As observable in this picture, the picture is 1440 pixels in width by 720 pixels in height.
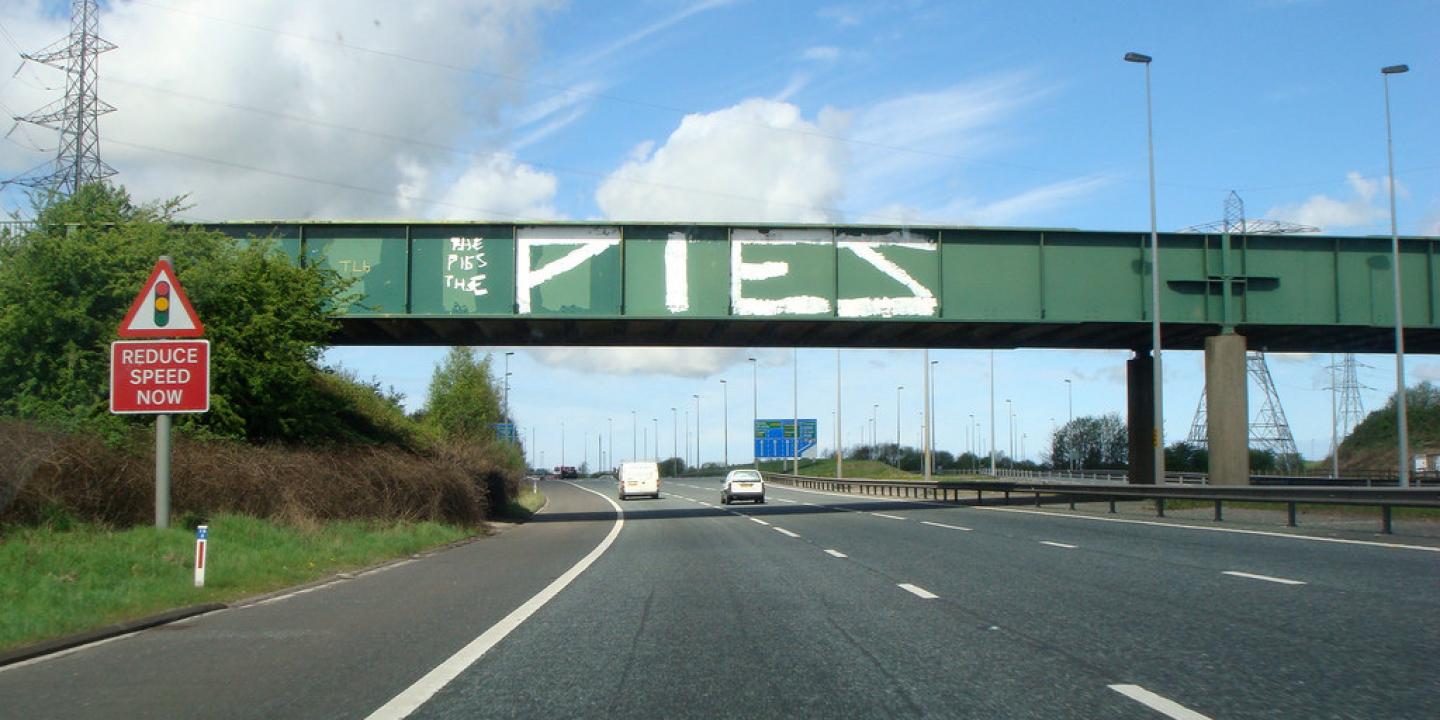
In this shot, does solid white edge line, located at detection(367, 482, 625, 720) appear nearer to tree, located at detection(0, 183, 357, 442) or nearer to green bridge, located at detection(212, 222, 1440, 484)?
tree, located at detection(0, 183, 357, 442)

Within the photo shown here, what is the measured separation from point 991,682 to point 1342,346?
38365 mm

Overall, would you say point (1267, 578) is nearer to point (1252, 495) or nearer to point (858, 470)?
point (1252, 495)

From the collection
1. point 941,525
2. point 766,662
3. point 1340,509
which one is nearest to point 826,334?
point 941,525

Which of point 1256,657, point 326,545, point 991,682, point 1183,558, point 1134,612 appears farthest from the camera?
point 326,545

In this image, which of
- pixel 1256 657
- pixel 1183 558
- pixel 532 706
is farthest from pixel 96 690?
pixel 1183 558

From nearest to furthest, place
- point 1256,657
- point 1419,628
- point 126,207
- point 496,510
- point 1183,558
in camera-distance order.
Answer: point 1256,657, point 1419,628, point 1183,558, point 126,207, point 496,510

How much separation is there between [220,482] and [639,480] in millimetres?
45600

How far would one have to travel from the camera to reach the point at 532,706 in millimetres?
7148

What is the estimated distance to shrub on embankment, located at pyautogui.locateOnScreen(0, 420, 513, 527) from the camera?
56.6 feet

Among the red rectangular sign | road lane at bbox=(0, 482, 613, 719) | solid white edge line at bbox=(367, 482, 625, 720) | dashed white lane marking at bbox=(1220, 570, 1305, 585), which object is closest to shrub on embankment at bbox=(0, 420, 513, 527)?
the red rectangular sign

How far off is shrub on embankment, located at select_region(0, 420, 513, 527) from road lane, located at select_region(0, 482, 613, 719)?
3.62m

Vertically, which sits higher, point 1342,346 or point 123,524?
point 1342,346

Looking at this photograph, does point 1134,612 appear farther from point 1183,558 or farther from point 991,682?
point 1183,558

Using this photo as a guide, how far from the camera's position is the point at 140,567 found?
14.8 metres
